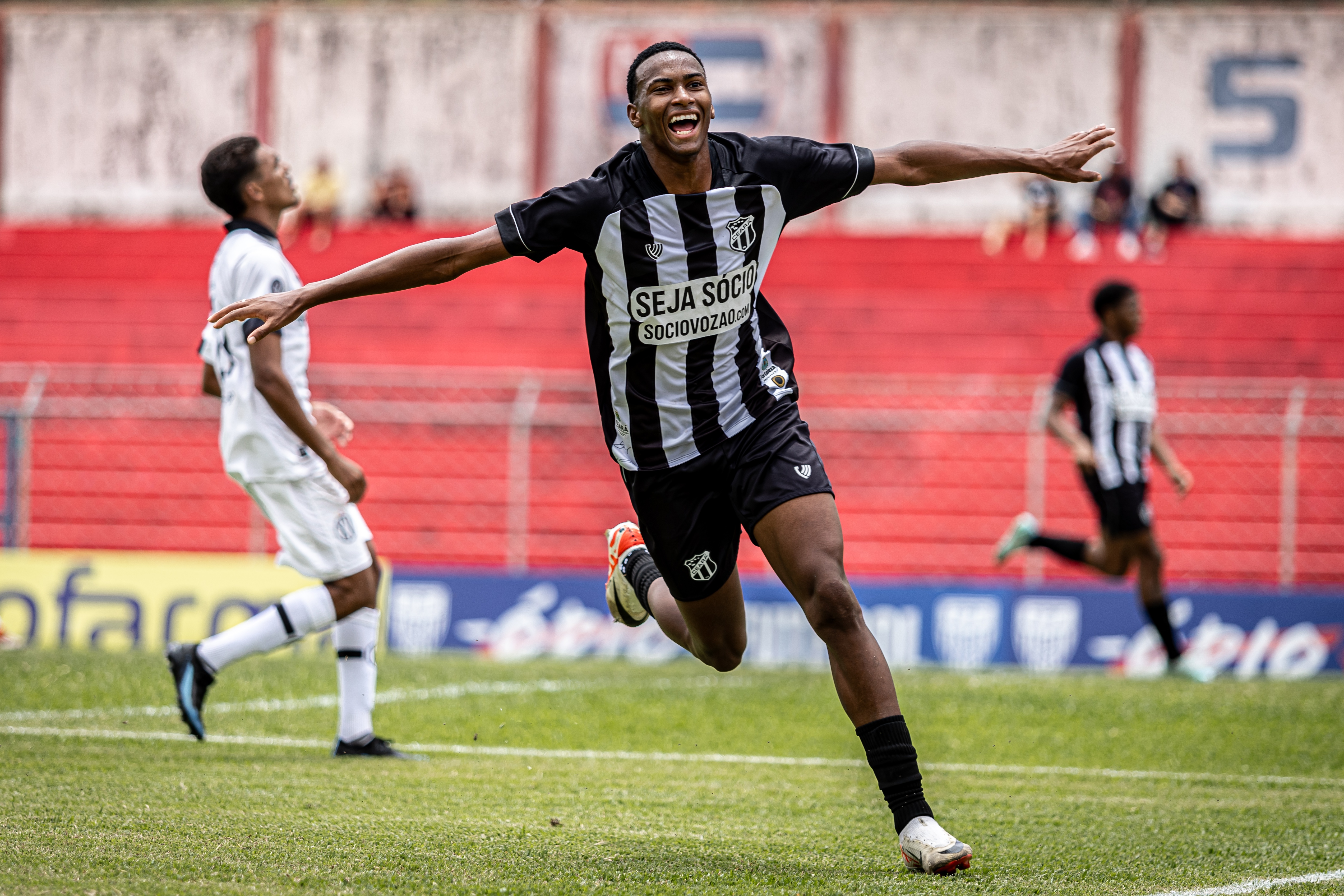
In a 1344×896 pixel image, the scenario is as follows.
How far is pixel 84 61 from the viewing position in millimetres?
28562

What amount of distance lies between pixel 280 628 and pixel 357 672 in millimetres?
388

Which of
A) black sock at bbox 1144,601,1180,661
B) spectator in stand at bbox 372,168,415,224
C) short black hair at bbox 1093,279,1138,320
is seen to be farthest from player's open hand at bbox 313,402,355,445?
spectator in stand at bbox 372,168,415,224

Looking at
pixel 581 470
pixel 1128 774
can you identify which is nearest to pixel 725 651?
pixel 1128 774

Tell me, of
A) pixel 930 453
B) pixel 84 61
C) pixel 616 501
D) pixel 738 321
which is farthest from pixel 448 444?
pixel 84 61

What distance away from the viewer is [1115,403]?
34.9 ft

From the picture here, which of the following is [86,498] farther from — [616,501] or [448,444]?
[616,501]

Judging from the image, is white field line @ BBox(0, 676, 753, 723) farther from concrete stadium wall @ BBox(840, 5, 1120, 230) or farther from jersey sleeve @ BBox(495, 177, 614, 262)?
concrete stadium wall @ BBox(840, 5, 1120, 230)

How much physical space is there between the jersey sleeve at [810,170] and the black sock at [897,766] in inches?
60.3

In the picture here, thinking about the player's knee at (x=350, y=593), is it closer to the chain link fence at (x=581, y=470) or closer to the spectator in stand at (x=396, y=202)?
the chain link fence at (x=581, y=470)

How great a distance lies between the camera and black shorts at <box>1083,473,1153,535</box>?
1048 centimetres

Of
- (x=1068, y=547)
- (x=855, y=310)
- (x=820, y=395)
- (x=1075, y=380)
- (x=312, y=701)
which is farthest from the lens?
(x=855, y=310)

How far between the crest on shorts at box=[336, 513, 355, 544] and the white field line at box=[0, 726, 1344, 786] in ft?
2.82

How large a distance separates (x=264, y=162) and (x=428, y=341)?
45.6 feet

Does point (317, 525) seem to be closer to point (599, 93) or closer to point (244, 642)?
point (244, 642)
